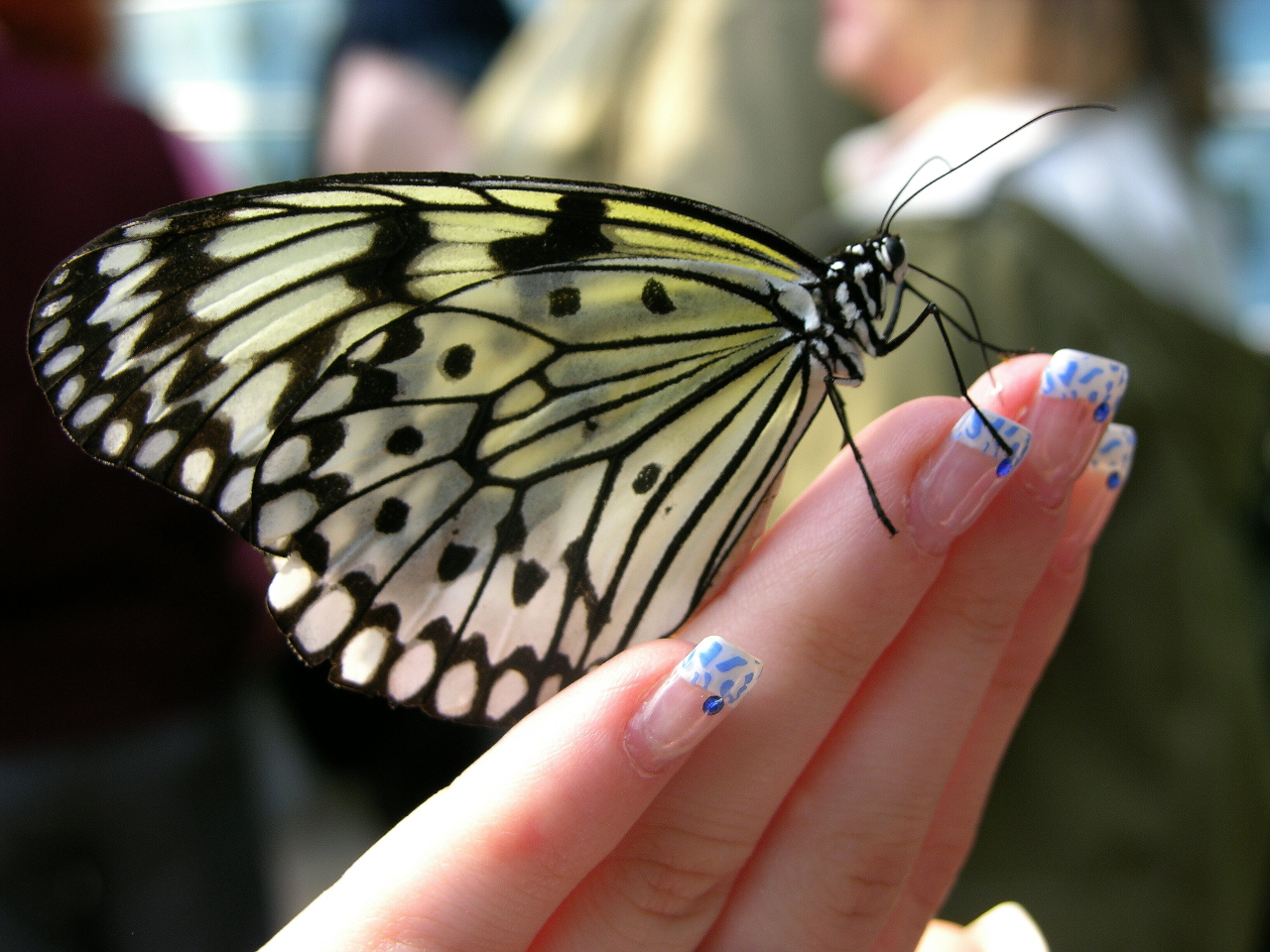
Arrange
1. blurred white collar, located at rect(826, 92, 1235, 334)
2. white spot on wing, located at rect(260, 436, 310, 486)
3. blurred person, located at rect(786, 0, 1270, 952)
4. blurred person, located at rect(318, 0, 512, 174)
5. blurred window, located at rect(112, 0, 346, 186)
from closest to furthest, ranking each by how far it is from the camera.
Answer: white spot on wing, located at rect(260, 436, 310, 486), blurred person, located at rect(786, 0, 1270, 952), blurred white collar, located at rect(826, 92, 1235, 334), blurred person, located at rect(318, 0, 512, 174), blurred window, located at rect(112, 0, 346, 186)

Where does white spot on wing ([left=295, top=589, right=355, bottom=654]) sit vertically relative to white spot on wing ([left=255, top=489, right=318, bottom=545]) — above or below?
below

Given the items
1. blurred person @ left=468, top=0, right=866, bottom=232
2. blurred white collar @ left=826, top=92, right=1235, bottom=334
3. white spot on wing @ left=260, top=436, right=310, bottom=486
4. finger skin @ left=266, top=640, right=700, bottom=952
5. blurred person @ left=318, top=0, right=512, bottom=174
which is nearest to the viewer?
finger skin @ left=266, top=640, right=700, bottom=952

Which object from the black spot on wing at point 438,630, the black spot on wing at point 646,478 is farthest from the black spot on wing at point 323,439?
the black spot on wing at point 646,478

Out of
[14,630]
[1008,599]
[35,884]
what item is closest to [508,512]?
[1008,599]

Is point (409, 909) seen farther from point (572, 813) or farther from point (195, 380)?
point (195, 380)

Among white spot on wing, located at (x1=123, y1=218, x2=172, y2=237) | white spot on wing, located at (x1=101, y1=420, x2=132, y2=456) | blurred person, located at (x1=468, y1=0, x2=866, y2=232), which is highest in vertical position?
blurred person, located at (x1=468, y1=0, x2=866, y2=232)

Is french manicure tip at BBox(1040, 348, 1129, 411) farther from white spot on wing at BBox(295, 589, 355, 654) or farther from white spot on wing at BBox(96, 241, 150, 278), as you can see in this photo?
white spot on wing at BBox(96, 241, 150, 278)

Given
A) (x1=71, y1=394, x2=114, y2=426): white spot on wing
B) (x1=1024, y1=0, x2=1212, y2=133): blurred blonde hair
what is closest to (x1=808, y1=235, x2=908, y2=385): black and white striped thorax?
(x1=71, y1=394, x2=114, y2=426): white spot on wing
